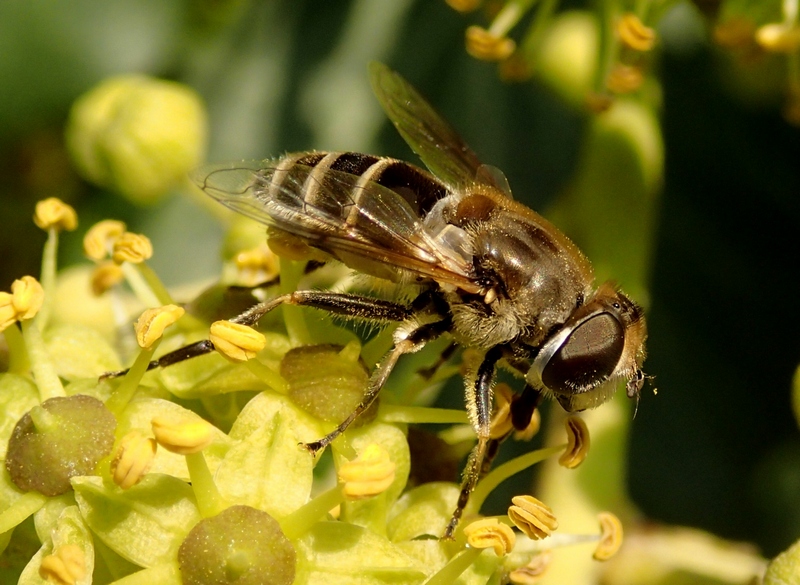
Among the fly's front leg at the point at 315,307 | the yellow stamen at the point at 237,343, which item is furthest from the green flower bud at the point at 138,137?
the yellow stamen at the point at 237,343

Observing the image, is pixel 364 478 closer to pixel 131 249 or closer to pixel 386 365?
pixel 386 365

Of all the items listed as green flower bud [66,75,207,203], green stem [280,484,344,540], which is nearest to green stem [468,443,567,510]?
green stem [280,484,344,540]

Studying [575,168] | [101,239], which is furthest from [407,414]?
[575,168]

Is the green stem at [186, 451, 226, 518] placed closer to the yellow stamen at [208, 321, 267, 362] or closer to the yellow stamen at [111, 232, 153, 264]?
the yellow stamen at [208, 321, 267, 362]

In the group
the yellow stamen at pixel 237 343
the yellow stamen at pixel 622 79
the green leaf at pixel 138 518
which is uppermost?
the yellow stamen at pixel 622 79

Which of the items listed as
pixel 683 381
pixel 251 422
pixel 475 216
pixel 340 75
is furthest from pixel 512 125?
pixel 251 422

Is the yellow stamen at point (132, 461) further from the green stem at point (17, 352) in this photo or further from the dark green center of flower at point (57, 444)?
the green stem at point (17, 352)

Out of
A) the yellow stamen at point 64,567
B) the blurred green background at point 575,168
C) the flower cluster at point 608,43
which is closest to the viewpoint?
the yellow stamen at point 64,567

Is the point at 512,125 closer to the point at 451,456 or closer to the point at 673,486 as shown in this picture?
the point at 673,486
